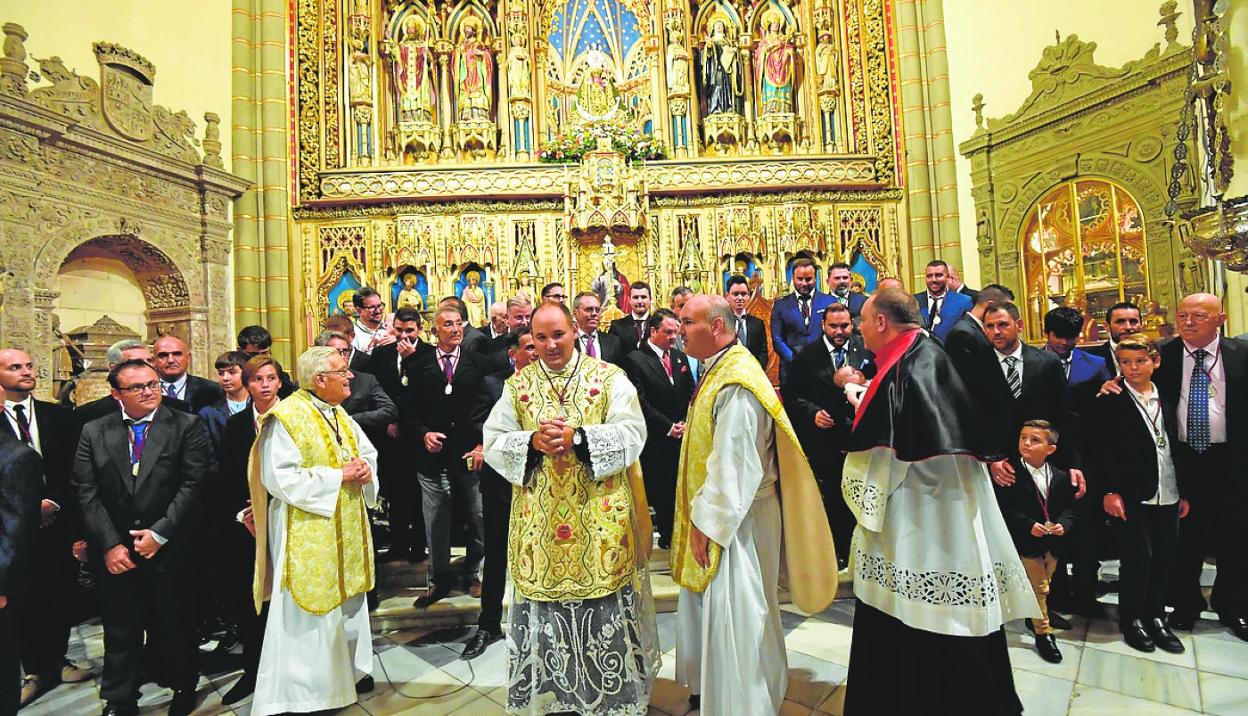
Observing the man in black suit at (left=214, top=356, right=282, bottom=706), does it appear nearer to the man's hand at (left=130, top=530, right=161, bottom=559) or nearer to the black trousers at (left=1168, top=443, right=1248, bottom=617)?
the man's hand at (left=130, top=530, right=161, bottom=559)

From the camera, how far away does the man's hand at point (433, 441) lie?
3908 millimetres

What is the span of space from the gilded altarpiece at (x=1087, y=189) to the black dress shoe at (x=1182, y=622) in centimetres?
365

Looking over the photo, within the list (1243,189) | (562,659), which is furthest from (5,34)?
(1243,189)

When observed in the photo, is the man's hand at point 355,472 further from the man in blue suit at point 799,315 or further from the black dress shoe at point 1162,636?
the black dress shoe at point 1162,636

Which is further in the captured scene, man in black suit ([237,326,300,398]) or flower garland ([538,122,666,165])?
flower garland ([538,122,666,165])

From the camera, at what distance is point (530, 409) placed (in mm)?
2854


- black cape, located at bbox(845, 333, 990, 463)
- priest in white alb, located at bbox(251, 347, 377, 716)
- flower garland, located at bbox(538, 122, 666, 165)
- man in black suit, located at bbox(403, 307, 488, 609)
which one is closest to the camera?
black cape, located at bbox(845, 333, 990, 463)

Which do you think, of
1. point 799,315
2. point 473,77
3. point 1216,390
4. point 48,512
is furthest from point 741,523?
point 473,77

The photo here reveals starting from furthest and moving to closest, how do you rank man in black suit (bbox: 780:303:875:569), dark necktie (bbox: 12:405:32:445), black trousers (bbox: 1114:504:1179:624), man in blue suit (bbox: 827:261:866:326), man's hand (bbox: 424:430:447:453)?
man in blue suit (bbox: 827:261:866:326)
man in black suit (bbox: 780:303:875:569)
man's hand (bbox: 424:430:447:453)
dark necktie (bbox: 12:405:32:445)
black trousers (bbox: 1114:504:1179:624)

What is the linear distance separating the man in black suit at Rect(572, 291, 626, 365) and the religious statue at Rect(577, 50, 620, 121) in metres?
6.02

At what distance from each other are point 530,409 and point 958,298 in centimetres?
403

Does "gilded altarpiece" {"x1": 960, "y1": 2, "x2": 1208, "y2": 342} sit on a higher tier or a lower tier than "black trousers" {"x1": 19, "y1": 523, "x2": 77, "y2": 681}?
higher

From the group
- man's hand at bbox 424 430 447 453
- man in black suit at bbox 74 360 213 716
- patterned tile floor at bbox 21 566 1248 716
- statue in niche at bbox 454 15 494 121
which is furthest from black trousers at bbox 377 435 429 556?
statue in niche at bbox 454 15 494 121

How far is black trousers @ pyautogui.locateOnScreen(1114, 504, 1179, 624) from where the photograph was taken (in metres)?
3.46
